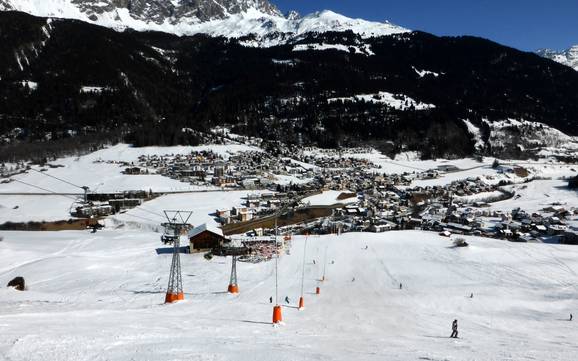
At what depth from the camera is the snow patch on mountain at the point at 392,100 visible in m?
178

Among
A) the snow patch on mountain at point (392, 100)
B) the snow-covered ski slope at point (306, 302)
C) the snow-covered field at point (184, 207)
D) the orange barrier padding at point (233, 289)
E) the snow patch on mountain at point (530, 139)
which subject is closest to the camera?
the snow-covered ski slope at point (306, 302)

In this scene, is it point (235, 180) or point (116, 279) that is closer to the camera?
point (116, 279)

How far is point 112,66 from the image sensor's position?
18175 cm

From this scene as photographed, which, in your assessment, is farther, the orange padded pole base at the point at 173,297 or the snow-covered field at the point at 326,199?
the snow-covered field at the point at 326,199

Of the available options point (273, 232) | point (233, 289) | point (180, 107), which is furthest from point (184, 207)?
point (180, 107)

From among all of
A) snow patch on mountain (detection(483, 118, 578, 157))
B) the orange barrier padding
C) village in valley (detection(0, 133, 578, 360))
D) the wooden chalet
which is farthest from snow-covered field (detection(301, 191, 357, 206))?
snow patch on mountain (detection(483, 118, 578, 157))

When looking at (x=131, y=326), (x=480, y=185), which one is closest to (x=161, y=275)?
(x=131, y=326)

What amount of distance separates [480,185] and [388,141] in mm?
55644

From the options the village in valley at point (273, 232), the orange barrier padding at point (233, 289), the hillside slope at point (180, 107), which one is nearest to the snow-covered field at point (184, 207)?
the village in valley at point (273, 232)

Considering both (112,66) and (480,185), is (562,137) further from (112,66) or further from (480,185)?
(112,66)

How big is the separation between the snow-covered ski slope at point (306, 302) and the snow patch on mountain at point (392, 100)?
137 meters

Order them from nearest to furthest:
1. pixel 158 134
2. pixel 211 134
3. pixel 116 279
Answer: pixel 116 279, pixel 158 134, pixel 211 134

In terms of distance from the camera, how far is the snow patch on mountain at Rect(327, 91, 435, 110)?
178 m

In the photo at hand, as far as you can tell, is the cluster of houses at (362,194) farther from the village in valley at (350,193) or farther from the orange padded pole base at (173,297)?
the orange padded pole base at (173,297)
